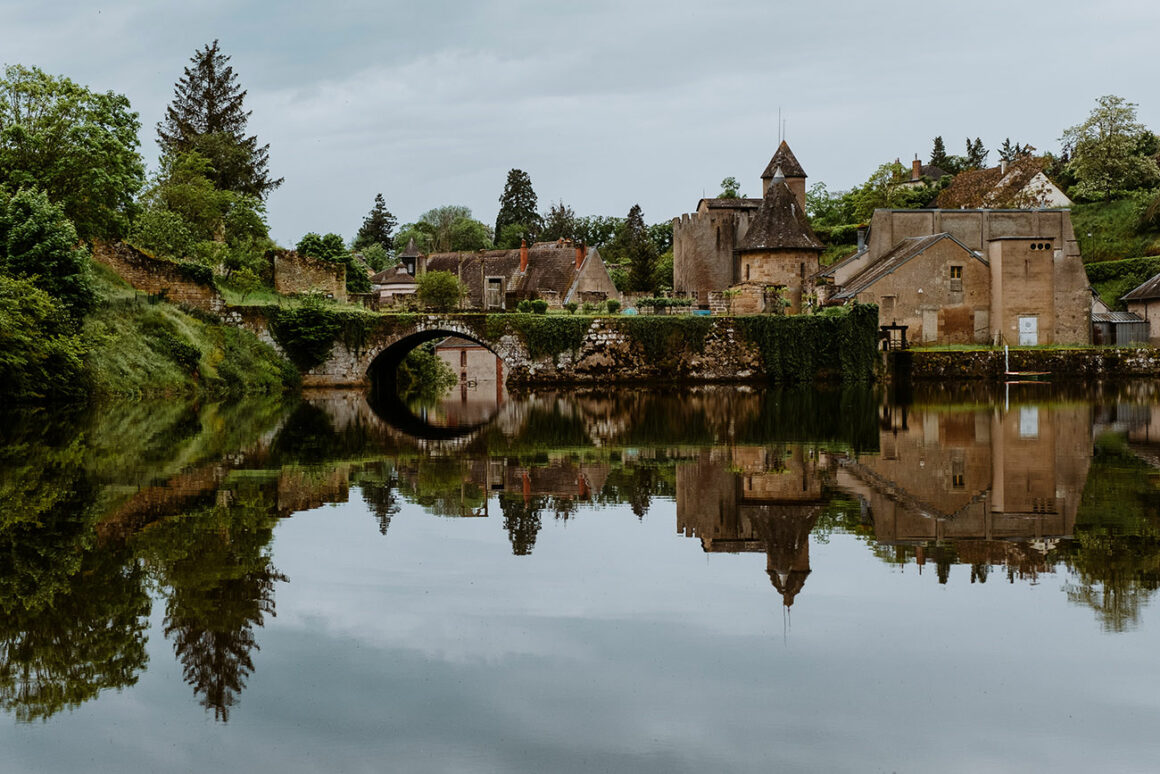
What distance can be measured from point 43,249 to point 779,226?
98.1 ft

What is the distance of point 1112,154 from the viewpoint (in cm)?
6338

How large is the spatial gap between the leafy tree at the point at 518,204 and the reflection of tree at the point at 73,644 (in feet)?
306

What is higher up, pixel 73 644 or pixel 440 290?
pixel 440 290

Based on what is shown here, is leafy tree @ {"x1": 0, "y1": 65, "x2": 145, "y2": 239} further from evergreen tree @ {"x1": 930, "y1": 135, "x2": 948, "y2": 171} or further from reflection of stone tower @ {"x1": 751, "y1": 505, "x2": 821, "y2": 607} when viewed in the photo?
evergreen tree @ {"x1": 930, "y1": 135, "x2": 948, "y2": 171}

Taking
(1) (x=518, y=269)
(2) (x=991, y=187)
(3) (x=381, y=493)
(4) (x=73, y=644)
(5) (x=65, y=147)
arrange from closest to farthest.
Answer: (4) (x=73, y=644) < (3) (x=381, y=493) < (5) (x=65, y=147) < (1) (x=518, y=269) < (2) (x=991, y=187)

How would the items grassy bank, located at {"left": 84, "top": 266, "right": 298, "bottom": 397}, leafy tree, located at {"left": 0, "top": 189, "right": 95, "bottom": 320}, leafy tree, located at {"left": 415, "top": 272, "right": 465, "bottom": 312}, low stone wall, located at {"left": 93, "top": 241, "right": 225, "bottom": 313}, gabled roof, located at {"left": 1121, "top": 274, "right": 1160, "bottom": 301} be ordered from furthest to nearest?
leafy tree, located at {"left": 415, "top": 272, "right": 465, "bottom": 312} < gabled roof, located at {"left": 1121, "top": 274, "right": 1160, "bottom": 301} < low stone wall, located at {"left": 93, "top": 241, "right": 225, "bottom": 313} < grassy bank, located at {"left": 84, "top": 266, "right": 298, "bottom": 397} < leafy tree, located at {"left": 0, "top": 189, "right": 95, "bottom": 320}

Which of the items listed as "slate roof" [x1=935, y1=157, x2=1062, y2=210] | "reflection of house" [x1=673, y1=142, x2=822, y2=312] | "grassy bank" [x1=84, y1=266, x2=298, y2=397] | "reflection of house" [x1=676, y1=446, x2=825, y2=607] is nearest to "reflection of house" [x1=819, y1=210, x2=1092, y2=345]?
"reflection of house" [x1=673, y1=142, x2=822, y2=312]

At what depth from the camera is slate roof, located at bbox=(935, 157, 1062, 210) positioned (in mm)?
66188

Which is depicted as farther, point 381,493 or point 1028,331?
point 1028,331

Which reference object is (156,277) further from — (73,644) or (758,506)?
(73,644)

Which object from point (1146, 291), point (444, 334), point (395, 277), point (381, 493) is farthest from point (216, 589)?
point (395, 277)

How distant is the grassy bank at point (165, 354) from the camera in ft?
102

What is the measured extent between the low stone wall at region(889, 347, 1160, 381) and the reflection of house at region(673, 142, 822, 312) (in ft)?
22.1

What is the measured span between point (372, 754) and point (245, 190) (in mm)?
59078
